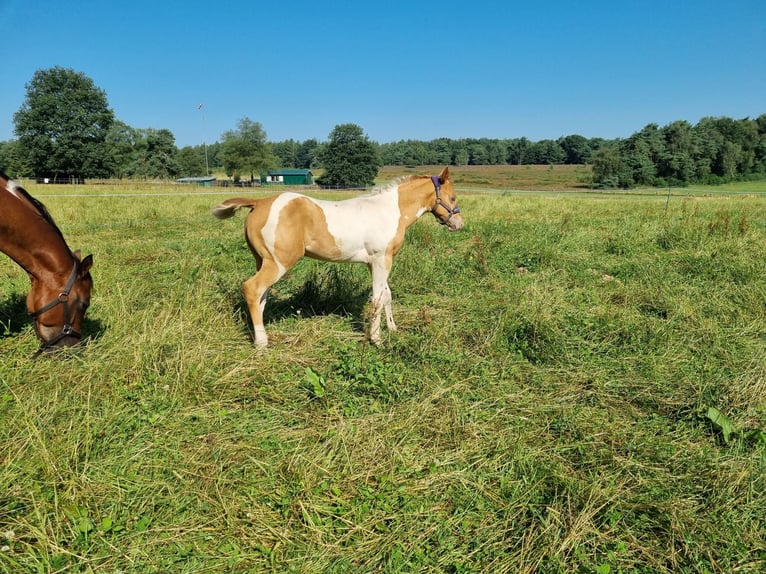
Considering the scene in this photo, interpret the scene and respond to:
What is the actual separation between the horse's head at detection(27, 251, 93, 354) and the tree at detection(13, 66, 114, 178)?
6330 cm

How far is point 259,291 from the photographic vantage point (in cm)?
418

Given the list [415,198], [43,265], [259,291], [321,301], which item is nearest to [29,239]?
[43,265]

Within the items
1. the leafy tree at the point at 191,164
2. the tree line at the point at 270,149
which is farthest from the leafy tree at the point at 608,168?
the leafy tree at the point at 191,164

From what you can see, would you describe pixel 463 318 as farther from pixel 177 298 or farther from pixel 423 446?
pixel 177 298

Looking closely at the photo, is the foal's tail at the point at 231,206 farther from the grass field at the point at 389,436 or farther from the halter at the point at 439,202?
the halter at the point at 439,202

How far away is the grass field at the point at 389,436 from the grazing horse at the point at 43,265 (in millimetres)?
296

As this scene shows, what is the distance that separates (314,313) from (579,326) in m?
3.28

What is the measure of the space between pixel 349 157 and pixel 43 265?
70790 mm

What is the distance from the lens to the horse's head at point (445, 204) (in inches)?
198

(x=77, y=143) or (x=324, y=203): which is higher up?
(x=77, y=143)

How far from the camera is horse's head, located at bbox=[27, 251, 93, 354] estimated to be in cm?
331

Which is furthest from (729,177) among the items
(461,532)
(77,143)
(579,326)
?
(77,143)

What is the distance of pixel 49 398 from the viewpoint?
2.83 meters

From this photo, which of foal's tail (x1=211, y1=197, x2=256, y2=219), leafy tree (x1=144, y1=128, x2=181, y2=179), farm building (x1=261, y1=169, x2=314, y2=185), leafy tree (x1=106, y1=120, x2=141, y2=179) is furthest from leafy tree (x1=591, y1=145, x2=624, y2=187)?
leafy tree (x1=144, y1=128, x2=181, y2=179)
